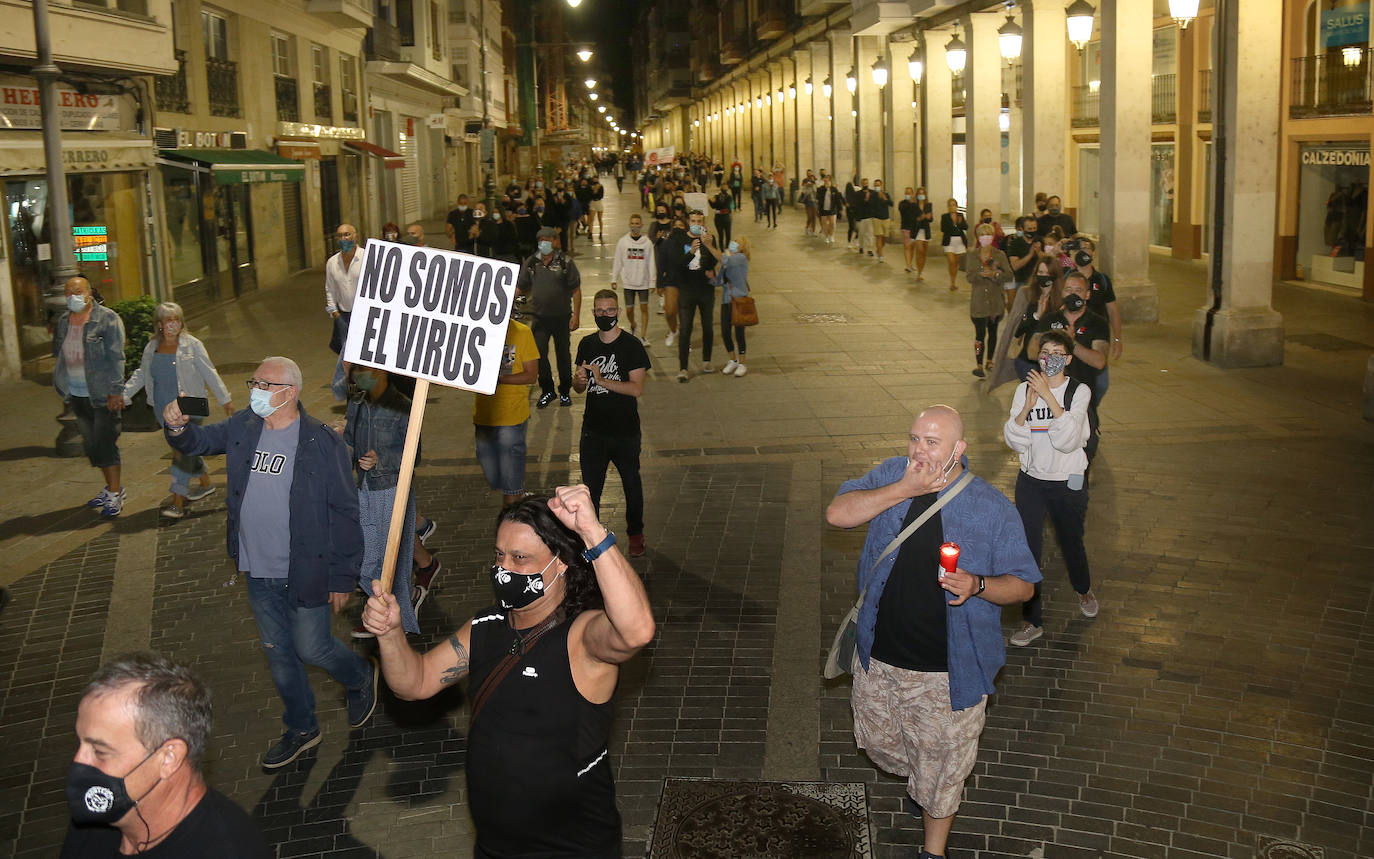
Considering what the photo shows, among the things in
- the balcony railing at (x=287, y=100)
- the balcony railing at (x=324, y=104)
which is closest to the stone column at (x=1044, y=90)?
the balcony railing at (x=287, y=100)

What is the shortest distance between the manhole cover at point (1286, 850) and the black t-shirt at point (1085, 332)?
4132 mm

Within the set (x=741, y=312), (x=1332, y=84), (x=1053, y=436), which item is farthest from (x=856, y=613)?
(x=1332, y=84)

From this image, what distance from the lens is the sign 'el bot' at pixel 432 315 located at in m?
4.32

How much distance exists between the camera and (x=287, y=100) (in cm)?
2916

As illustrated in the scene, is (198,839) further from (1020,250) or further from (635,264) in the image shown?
(1020,250)

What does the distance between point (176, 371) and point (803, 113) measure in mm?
44630

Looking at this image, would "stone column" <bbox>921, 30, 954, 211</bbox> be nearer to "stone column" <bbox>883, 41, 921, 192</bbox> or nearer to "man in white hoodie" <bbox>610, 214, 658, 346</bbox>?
"stone column" <bbox>883, 41, 921, 192</bbox>

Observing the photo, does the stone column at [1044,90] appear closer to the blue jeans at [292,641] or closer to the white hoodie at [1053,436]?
the white hoodie at [1053,436]

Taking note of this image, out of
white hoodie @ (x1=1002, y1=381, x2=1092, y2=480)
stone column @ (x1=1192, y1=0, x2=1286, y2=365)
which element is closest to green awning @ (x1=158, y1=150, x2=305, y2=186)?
stone column @ (x1=1192, y1=0, x2=1286, y2=365)

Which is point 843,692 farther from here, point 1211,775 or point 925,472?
point 925,472

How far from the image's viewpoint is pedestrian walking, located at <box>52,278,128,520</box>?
10.5m

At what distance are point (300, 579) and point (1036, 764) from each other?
3395mm

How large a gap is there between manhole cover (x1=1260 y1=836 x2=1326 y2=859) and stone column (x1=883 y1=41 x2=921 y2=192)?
1237 inches

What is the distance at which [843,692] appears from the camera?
687 centimetres
